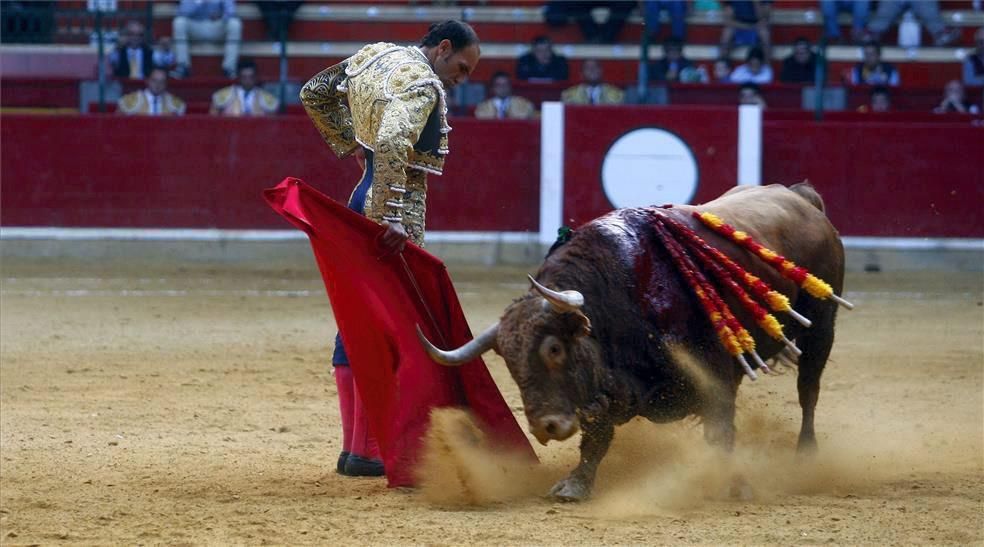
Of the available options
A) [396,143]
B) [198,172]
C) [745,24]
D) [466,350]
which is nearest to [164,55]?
[198,172]

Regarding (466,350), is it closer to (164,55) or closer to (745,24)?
(164,55)

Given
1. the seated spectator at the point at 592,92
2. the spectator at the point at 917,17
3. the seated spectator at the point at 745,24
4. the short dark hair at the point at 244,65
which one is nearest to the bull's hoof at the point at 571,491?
the seated spectator at the point at 592,92

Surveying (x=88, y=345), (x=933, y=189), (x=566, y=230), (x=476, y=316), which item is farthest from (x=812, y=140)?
(x=566, y=230)

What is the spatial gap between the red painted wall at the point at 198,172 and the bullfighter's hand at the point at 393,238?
6527 mm

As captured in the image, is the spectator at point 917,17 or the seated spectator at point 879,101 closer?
the seated spectator at point 879,101

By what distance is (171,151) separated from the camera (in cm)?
1084

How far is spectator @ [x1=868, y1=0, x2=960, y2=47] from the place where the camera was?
12.8 m

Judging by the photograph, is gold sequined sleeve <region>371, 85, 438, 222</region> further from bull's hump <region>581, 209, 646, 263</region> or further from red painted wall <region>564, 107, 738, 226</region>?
red painted wall <region>564, 107, 738, 226</region>

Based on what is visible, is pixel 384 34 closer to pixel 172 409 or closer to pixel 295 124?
pixel 295 124

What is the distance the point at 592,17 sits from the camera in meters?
12.4

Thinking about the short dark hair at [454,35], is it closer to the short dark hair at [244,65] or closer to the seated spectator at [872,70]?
the short dark hair at [244,65]

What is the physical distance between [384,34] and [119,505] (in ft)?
30.7

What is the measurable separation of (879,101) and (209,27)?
19.4 feet

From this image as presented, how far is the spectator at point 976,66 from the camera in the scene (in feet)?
40.1
